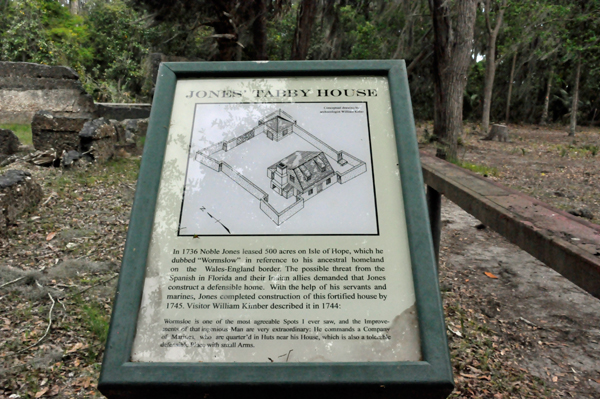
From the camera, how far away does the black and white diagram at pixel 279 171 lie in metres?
1.32

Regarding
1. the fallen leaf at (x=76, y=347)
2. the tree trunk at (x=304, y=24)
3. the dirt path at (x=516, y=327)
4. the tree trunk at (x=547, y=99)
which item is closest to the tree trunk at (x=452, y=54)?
the tree trunk at (x=304, y=24)

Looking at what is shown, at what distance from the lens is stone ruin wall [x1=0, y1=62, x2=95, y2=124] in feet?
35.9

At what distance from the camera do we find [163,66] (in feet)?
5.04

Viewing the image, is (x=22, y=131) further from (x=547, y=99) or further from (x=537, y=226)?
(x=547, y=99)

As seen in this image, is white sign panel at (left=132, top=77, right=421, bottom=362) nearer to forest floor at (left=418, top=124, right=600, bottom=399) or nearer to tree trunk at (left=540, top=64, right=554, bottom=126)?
forest floor at (left=418, top=124, right=600, bottom=399)

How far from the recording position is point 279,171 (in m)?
1.41

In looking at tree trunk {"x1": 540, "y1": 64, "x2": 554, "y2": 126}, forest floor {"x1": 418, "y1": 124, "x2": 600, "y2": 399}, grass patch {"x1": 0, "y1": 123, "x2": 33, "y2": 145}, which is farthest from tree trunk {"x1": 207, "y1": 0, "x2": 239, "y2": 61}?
tree trunk {"x1": 540, "y1": 64, "x2": 554, "y2": 126}

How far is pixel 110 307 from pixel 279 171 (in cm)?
194

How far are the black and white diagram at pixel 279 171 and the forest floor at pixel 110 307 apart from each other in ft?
4.38

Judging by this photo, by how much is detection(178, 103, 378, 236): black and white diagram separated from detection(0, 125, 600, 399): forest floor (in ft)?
4.38

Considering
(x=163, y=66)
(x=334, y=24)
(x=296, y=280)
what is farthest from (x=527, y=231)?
(x=334, y=24)

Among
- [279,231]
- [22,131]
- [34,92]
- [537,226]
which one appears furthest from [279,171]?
[34,92]

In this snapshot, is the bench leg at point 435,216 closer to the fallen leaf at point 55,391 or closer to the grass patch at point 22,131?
the fallen leaf at point 55,391

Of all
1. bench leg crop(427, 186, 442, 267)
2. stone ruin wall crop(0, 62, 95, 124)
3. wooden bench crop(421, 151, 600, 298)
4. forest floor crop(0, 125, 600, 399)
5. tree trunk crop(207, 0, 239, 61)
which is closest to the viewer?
wooden bench crop(421, 151, 600, 298)
